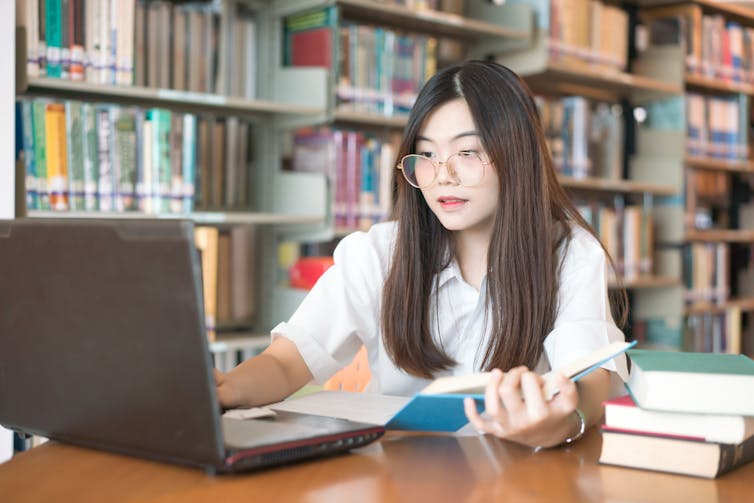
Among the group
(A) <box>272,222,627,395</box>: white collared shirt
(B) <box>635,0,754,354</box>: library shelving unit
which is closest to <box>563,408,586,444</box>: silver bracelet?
(A) <box>272,222,627,395</box>: white collared shirt

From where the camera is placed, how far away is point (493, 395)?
88 centimetres

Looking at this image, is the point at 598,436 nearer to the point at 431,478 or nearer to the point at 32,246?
the point at 431,478

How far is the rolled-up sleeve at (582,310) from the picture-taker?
126cm

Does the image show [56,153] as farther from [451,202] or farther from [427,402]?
[427,402]

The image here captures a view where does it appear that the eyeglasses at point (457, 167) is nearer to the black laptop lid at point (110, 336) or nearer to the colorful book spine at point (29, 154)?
the black laptop lid at point (110, 336)

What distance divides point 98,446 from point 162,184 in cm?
158

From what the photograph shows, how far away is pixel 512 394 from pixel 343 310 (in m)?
0.61

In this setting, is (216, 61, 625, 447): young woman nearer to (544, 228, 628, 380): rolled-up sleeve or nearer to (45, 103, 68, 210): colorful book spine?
(544, 228, 628, 380): rolled-up sleeve

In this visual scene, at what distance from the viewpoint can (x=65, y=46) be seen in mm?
2234

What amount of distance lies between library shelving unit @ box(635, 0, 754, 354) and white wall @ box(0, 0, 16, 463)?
8.85 ft

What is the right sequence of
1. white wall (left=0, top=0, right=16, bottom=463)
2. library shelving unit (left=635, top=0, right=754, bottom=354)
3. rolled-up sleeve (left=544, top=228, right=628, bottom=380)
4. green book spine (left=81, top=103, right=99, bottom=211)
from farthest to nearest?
library shelving unit (left=635, top=0, right=754, bottom=354) → green book spine (left=81, top=103, right=99, bottom=211) → white wall (left=0, top=0, right=16, bottom=463) → rolled-up sleeve (left=544, top=228, right=628, bottom=380)

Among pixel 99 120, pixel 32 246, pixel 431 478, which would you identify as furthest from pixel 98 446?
pixel 99 120

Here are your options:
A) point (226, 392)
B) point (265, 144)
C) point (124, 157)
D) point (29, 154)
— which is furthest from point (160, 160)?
point (226, 392)

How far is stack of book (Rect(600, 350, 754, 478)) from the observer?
2.89ft
